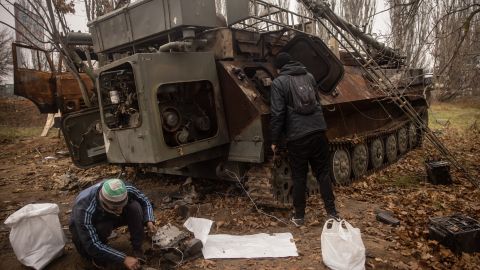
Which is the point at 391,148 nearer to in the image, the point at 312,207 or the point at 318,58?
the point at 318,58

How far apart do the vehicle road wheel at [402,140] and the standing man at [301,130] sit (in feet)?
18.9

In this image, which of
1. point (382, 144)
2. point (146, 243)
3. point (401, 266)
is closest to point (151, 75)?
point (146, 243)

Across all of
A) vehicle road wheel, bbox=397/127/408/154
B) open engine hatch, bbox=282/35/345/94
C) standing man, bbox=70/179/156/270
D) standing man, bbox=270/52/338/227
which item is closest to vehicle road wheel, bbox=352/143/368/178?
open engine hatch, bbox=282/35/345/94

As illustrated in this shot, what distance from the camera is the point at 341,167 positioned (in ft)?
24.2

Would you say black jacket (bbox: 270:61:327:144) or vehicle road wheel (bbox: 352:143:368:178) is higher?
black jacket (bbox: 270:61:327:144)

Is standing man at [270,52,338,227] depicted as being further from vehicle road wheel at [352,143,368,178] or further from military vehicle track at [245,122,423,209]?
vehicle road wheel at [352,143,368,178]

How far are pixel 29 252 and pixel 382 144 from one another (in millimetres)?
7270

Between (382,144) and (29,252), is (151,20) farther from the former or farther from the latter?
(382,144)

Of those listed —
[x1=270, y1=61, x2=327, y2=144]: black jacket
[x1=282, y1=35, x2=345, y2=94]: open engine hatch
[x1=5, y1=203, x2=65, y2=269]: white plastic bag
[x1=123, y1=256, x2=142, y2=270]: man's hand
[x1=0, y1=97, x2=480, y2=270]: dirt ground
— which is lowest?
[x1=0, y1=97, x2=480, y2=270]: dirt ground

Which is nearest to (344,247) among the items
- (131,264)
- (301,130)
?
(301,130)

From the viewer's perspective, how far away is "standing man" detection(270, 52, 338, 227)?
515 centimetres

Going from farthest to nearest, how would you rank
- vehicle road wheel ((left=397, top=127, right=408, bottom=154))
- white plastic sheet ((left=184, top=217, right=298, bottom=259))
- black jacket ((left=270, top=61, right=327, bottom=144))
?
vehicle road wheel ((left=397, top=127, right=408, bottom=154))
black jacket ((left=270, top=61, right=327, bottom=144))
white plastic sheet ((left=184, top=217, right=298, bottom=259))

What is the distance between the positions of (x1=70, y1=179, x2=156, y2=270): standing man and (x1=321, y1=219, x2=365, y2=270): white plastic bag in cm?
190

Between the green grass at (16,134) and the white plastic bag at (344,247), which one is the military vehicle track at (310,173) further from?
the green grass at (16,134)
